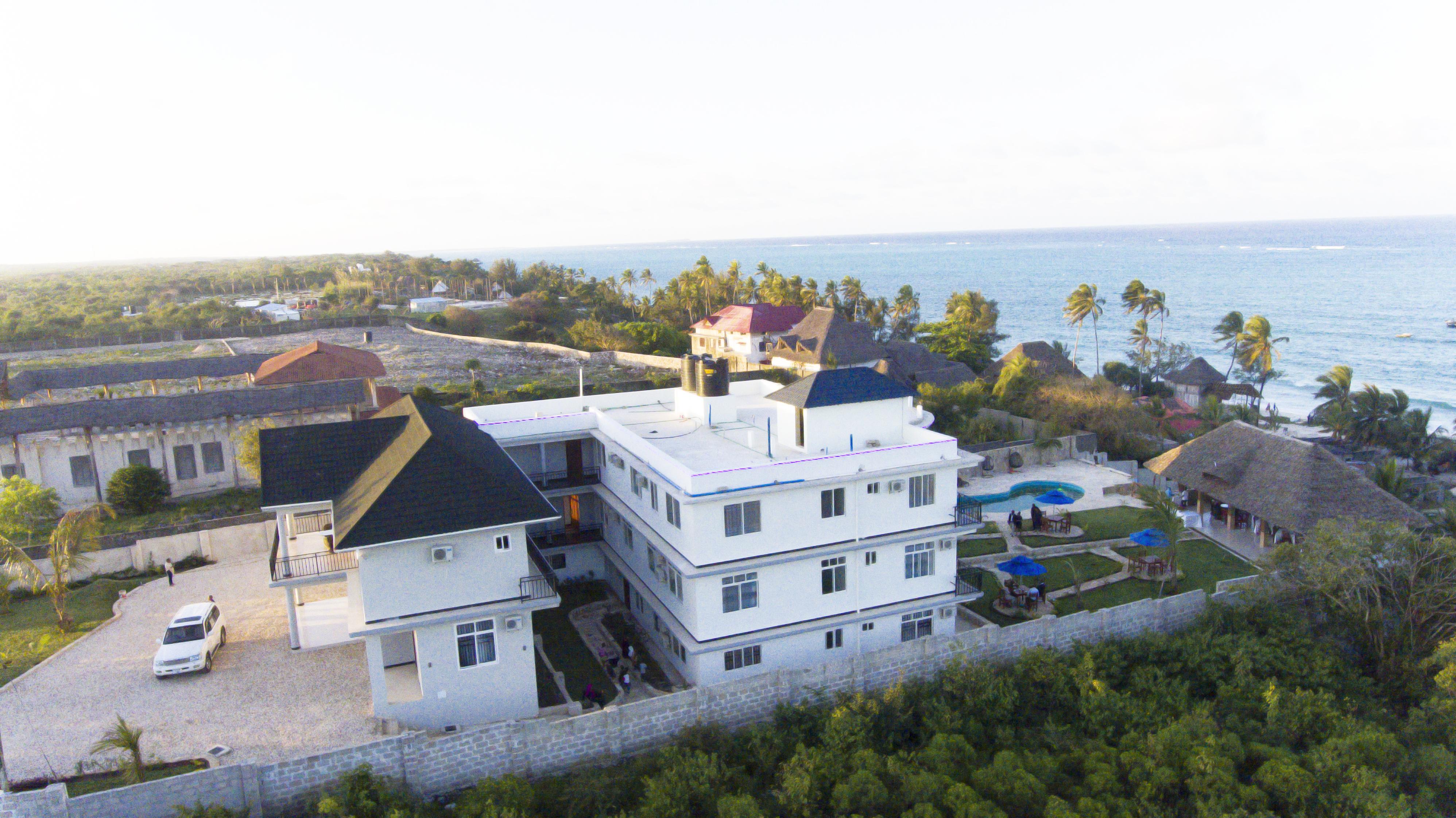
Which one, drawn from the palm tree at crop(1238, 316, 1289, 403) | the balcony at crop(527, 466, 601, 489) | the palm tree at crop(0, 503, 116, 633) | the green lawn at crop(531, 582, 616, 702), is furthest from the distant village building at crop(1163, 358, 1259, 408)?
the palm tree at crop(0, 503, 116, 633)

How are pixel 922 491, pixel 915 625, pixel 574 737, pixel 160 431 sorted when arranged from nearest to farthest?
pixel 574 737, pixel 922 491, pixel 915 625, pixel 160 431

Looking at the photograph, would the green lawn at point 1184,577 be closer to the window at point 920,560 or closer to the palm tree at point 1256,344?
the window at point 920,560

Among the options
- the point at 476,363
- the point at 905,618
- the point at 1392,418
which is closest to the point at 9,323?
the point at 476,363

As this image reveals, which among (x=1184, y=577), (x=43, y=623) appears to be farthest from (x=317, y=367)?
(x=1184, y=577)

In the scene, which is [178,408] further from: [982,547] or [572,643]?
[982,547]

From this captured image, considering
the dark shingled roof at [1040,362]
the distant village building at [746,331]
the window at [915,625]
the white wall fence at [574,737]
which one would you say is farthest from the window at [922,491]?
the distant village building at [746,331]

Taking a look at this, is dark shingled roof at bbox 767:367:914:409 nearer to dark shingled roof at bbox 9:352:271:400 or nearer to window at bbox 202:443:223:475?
window at bbox 202:443:223:475
